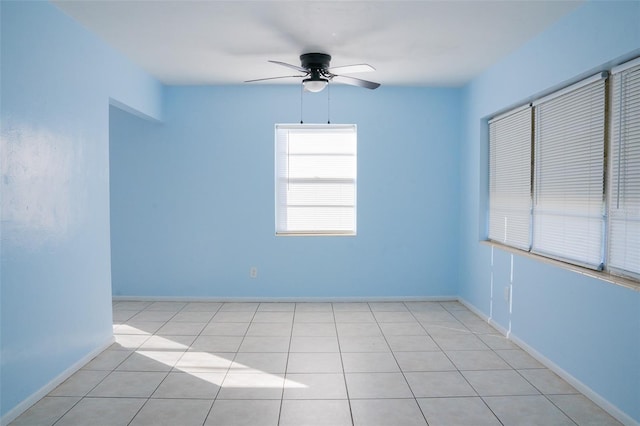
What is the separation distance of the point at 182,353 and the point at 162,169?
93.2 inches

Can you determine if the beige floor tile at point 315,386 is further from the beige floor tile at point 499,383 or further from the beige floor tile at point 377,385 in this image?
the beige floor tile at point 499,383

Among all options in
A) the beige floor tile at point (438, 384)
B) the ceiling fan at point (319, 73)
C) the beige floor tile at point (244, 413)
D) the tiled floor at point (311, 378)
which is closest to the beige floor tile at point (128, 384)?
the tiled floor at point (311, 378)

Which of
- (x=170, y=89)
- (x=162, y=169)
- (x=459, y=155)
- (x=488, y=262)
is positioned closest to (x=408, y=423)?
(x=488, y=262)

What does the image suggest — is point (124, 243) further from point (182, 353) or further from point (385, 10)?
point (385, 10)

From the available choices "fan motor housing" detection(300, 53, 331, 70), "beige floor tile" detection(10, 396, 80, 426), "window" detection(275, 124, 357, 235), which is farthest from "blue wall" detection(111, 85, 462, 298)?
"beige floor tile" detection(10, 396, 80, 426)

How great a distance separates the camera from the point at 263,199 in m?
5.11

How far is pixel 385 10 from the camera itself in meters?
2.92

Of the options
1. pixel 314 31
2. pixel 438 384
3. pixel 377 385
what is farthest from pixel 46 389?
pixel 314 31

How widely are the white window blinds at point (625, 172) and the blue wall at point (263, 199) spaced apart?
2.53m

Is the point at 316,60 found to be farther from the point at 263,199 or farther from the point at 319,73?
the point at 263,199

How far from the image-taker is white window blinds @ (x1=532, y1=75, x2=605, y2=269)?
9.20 ft

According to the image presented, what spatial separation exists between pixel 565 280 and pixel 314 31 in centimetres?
250

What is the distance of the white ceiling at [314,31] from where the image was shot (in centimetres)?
287

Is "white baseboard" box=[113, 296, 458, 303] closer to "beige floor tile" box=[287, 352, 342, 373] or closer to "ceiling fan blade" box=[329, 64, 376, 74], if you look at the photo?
"beige floor tile" box=[287, 352, 342, 373]
